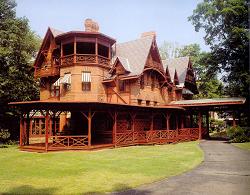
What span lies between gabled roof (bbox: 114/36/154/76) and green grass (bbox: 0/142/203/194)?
14865 millimetres

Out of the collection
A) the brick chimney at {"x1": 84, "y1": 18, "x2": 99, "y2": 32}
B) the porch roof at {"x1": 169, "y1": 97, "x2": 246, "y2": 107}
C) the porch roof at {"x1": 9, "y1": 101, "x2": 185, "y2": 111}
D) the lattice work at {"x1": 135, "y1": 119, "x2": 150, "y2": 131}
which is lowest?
the lattice work at {"x1": 135, "y1": 119, "x2": 150, "y2": 131}

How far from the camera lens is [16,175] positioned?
13.5 m

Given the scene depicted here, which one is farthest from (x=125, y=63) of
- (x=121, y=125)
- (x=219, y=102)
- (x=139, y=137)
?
(x=219, y=102)

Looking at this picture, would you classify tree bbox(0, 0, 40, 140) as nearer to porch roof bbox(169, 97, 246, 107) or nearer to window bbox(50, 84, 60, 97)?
window bbox(50, 84, 60, 97)

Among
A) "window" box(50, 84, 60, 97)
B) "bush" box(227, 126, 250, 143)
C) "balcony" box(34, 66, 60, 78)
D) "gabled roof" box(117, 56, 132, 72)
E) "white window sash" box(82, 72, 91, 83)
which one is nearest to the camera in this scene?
"bush" box(227, 126, 250, 143)

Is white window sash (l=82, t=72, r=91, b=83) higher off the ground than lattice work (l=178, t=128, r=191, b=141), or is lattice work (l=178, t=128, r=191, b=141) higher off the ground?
white window sash (l=82, t=72, r=91, b=83)

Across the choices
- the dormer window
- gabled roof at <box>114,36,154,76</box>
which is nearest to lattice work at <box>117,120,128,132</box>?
gabled roof at <box>114,36,154,76</box>

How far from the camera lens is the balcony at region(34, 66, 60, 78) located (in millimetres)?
32162

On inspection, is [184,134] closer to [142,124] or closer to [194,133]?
[194,133]

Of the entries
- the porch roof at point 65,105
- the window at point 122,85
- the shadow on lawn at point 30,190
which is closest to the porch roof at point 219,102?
the window at point 122,85

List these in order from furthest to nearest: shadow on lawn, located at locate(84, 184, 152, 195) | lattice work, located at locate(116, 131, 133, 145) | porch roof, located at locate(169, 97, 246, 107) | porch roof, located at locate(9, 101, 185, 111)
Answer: porch roof, located at locate(169, 97, 246, 107) < lattice work, located at locate(116, 131, 133, 145) < porch roof, located at locate(9, 101, 185, 111) < shadow on lawn, located at locate(84, 184, 152, 195)

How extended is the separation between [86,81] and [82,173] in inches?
660

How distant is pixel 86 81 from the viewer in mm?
29672

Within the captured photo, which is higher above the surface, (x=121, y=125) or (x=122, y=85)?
(x=122, y=85)
